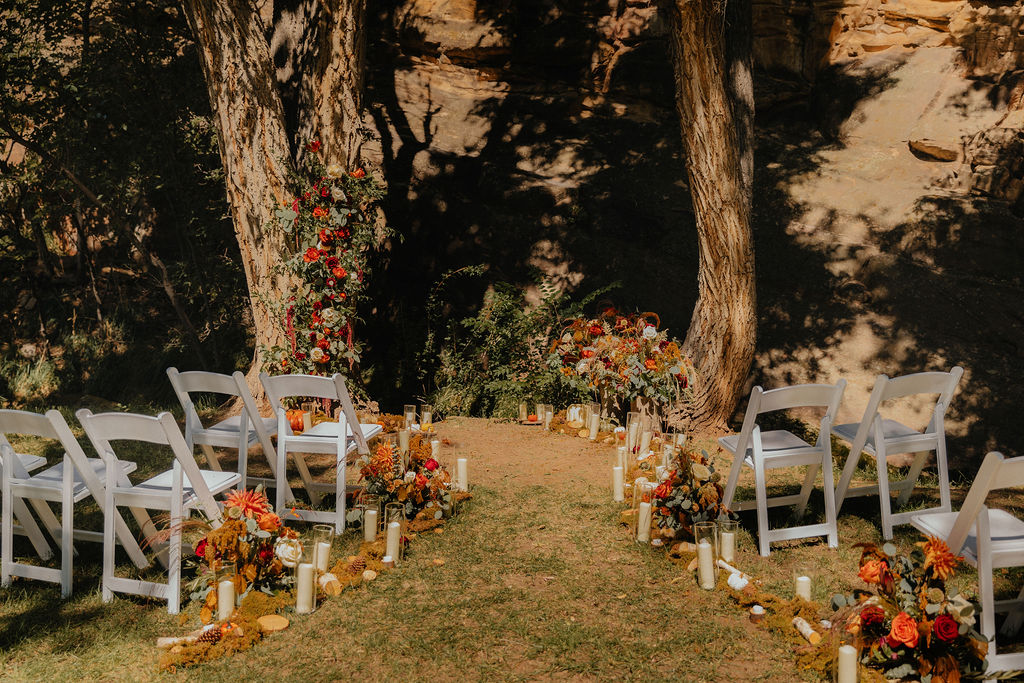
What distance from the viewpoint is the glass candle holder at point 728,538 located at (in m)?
4.57

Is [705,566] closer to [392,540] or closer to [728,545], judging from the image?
[728,545]

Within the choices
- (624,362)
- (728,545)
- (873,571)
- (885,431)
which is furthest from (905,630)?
(624,362)

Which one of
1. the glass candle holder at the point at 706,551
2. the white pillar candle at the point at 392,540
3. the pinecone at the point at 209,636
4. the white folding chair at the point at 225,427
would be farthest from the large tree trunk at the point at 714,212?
the pinecone at the point at 209,636

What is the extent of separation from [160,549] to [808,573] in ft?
11.7

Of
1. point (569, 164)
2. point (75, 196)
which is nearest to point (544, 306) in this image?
point (569, 164)

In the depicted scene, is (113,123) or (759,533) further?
(113,123)

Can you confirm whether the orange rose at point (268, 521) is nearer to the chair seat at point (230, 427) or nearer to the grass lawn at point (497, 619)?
the grass lawn at point (497, 619)

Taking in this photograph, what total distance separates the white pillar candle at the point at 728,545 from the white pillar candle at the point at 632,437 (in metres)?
2.12

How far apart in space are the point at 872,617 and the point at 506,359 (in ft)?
19.8

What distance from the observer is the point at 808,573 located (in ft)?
15.2

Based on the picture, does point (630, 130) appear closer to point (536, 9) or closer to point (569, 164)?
point (569, 164)

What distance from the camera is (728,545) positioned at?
4566 millimetres

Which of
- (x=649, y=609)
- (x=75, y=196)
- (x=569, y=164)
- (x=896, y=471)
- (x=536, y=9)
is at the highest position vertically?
(x=536, y=9)

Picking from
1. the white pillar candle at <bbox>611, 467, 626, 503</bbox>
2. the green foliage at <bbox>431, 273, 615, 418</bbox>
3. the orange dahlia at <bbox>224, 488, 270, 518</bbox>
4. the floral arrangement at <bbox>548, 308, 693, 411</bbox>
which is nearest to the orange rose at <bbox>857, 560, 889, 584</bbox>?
the white pillar candle at <bbox>611, 467, 626, 503</bbox>
